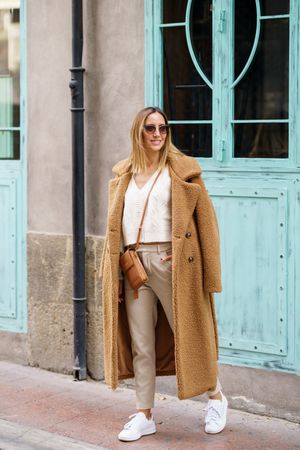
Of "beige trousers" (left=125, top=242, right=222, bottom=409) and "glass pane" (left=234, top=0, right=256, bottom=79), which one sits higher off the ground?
"glass pane" (left=234, top=0, right=256, bottom=79)

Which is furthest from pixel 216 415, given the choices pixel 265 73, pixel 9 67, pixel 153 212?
pixel 9 67

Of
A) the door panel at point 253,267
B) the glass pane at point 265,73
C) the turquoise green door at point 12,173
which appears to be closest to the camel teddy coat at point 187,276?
the door panel at point 253,267

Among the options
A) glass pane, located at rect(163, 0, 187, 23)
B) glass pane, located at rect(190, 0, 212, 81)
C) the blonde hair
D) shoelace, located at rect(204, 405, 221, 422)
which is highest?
glass pane, located at rect(163, 0, 187, 23)

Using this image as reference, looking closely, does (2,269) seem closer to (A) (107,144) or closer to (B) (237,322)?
(A) (107,144)

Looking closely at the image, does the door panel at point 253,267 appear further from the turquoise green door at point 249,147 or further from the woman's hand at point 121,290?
the woman's hand at point 121,290

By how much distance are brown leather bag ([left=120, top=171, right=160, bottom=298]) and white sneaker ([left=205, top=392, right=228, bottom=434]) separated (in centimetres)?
91

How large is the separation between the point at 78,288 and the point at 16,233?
958 millimetres

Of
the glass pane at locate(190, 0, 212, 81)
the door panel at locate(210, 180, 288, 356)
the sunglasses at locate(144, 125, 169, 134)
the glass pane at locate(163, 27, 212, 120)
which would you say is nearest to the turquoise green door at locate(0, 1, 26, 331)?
the glass pane at locate(163, 27, 212, 120)

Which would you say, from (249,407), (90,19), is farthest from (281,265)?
Answer: (90,19)

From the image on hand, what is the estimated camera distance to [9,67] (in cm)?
867

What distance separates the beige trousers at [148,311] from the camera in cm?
621

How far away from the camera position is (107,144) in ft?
25.7

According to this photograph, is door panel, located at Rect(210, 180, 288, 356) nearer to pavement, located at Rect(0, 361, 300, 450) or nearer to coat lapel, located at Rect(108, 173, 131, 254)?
pavement, located at Rect(0, 361, 300, 450)

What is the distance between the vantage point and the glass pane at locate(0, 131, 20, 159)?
28.3 feet
